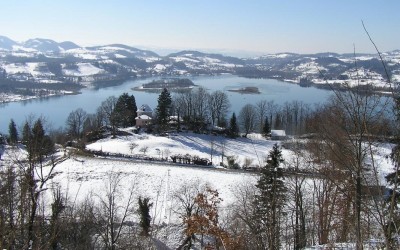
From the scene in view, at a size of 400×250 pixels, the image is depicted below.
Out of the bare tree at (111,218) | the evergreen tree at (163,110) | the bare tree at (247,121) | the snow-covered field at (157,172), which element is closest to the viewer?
the bare tree at (111,218)

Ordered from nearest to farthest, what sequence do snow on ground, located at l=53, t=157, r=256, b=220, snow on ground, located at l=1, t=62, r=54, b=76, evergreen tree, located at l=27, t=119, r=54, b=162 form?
evergreen tree, located at l=27, t=119, r=54, b=162 → snow on ground, located at l=53, t=157, r=256, b=220 → snow on ground, located at l=1, t=62, r=54, b=76

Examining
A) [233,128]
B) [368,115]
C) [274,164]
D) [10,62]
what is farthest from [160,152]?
[10,62]

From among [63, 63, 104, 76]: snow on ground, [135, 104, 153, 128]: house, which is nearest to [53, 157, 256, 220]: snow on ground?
[135, 104, 153, 128]: house

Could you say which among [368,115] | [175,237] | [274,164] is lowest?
[175,237]

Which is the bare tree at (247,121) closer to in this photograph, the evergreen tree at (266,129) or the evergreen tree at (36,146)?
the evergreen tree at (266,129)

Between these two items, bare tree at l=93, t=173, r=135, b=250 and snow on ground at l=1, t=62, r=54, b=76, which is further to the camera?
snow on ground at l=1, t=62, r=54, b=76

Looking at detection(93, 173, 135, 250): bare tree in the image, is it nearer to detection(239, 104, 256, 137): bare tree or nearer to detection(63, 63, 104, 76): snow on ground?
detection(239, 104, 256, 137): bare tree

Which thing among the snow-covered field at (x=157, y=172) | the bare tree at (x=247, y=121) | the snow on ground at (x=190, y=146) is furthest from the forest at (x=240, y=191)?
the snow on ground at (x=190, y=146)

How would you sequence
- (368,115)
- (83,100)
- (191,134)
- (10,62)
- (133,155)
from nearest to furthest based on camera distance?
(368,115)
(133,155)
(191,134)
(83,100)
(10,62)

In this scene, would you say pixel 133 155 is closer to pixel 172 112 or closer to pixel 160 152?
pixel 160 152
